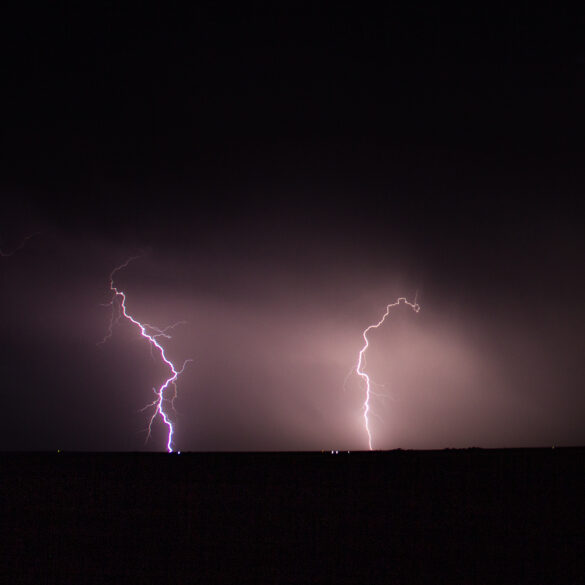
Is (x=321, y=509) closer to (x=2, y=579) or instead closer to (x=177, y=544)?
(x=177, y=544)

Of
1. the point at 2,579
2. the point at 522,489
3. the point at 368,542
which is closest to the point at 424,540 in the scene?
the point at 368,542

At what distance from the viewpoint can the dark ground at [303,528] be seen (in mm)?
3076

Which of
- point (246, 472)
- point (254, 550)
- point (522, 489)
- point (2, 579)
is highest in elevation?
point (246, 472)

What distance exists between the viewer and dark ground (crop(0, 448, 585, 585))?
308cm

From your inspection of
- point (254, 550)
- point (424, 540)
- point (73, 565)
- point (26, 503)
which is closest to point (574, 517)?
point (424, 540)

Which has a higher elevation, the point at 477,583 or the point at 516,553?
the point at 516,553

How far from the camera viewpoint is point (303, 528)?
13.1 feet

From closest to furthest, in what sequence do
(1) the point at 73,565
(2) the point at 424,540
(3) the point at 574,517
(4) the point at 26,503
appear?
1. (1) the point at 73,565
2. (2) the point at 424,540
3. (3) the point at 574,517
4. (4) the point at 26,503

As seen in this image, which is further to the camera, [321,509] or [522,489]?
[522,489]

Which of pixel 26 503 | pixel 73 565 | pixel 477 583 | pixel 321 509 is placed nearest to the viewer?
pixel 477 583

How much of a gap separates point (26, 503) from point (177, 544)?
2433 mm

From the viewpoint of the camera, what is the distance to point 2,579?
2990mm

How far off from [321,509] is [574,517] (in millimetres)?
2069

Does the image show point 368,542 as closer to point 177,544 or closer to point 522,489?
point 177,544
